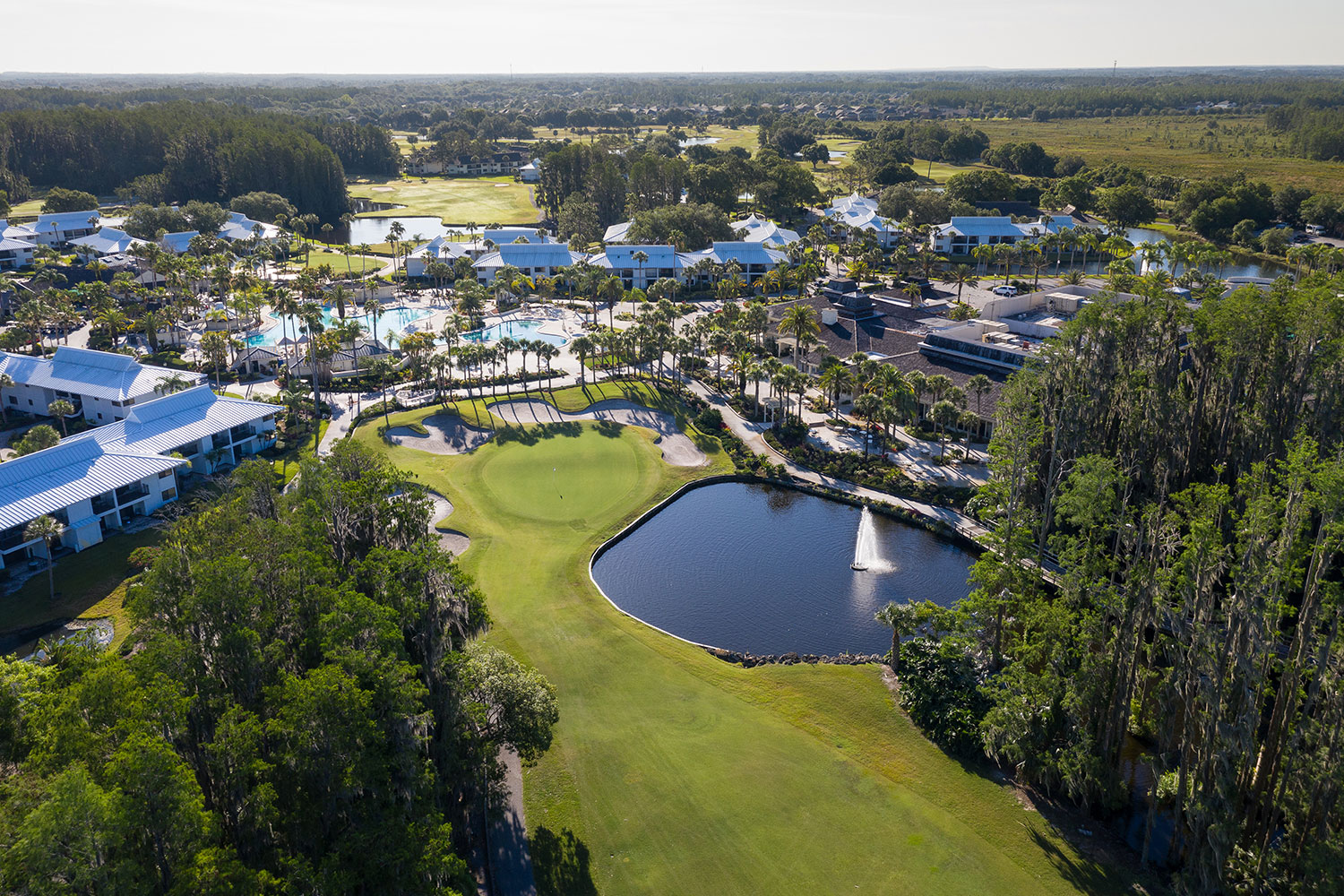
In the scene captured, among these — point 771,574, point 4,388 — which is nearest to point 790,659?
point 771,574

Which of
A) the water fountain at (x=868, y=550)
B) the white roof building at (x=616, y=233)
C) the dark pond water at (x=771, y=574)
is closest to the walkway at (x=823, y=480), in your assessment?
the dark pond water at (x=771, y=574)

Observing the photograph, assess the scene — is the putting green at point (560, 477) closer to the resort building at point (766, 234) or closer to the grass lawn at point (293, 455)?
the grass lawn at point (293, 455)

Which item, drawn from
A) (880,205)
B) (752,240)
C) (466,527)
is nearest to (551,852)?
(466,527)

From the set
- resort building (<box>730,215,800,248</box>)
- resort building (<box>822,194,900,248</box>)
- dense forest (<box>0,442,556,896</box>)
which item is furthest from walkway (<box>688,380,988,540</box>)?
resort building (<box>822,194,900,248</box>)

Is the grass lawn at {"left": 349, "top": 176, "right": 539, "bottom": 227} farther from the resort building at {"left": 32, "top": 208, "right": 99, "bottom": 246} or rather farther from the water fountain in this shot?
the water fountain

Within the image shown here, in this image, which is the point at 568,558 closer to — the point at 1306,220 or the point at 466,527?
the point at 466,527
